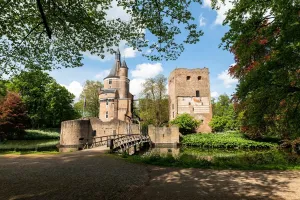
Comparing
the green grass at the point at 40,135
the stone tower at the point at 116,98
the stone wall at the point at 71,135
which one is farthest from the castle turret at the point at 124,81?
the stone wall at the point at 71,135

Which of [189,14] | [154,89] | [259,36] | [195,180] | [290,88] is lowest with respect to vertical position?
[195,180]

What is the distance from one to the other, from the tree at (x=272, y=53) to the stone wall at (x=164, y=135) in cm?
1833

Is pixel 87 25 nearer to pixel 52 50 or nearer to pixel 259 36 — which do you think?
pixel 52 50

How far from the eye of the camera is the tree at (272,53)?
545 cm

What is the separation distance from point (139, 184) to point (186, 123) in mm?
Answer: 23251

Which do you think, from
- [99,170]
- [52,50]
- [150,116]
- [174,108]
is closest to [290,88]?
[99,170]

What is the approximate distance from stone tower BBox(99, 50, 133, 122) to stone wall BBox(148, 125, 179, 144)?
25.6 ft

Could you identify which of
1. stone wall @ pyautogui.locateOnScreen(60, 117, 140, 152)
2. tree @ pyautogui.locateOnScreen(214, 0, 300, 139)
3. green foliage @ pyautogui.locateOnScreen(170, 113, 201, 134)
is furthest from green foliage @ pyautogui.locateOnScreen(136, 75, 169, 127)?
tree @ pyautogui.locateOnScreen(214, 0, 300, 139)

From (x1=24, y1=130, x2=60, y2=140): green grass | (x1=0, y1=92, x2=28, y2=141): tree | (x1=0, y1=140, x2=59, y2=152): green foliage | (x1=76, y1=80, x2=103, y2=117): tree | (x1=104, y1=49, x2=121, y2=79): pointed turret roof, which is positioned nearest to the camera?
(x1=0, y1=140, x2=59, y2=152): green foliage

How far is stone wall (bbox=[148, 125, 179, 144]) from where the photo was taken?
1007 inches

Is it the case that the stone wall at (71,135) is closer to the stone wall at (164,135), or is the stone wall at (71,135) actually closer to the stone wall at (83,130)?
the stone wall at (83,130)

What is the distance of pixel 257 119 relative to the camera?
7312 mm

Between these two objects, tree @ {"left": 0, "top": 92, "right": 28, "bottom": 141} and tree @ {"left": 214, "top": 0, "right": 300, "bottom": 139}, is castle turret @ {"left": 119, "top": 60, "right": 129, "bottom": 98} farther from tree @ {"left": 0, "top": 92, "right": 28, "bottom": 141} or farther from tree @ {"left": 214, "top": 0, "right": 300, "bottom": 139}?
tree @ {"left": 214, "top": 0, "right": 300, "bottom": 139}

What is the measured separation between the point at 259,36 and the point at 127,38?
4.38m
